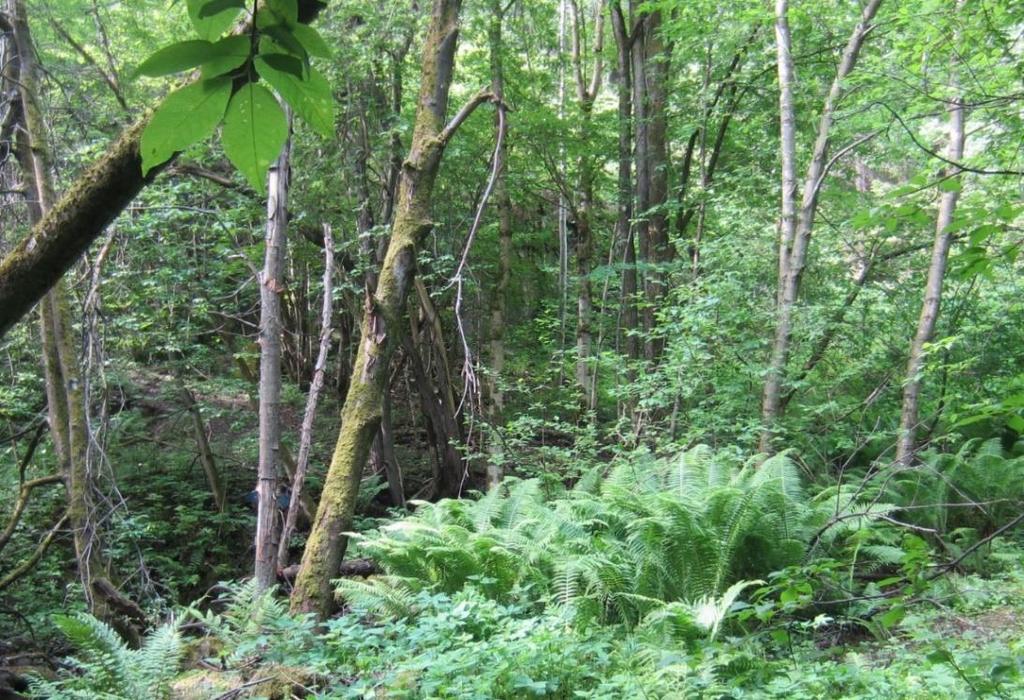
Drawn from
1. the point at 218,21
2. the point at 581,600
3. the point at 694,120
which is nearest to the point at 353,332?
the point at 694,120

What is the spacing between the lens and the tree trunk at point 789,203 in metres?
6.74

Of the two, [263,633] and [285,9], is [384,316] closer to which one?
[263,633]

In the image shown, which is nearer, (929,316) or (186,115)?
(186,115)

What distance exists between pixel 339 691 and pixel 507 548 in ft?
6.45

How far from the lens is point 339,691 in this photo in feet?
9.34

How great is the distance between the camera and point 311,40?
81 cm

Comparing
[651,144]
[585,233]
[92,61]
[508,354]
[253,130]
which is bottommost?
[253,130]

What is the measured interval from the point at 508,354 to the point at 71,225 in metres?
9.16

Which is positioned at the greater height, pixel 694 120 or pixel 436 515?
pixel 694 120

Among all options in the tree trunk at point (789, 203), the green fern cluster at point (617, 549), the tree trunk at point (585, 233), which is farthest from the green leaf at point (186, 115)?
the tree trunk at point (585, 233)

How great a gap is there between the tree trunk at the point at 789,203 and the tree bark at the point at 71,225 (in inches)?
250

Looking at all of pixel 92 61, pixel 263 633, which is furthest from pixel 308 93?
pixel 92 61

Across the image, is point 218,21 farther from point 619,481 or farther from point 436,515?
point 619,481

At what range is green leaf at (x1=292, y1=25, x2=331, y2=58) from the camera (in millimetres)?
792
